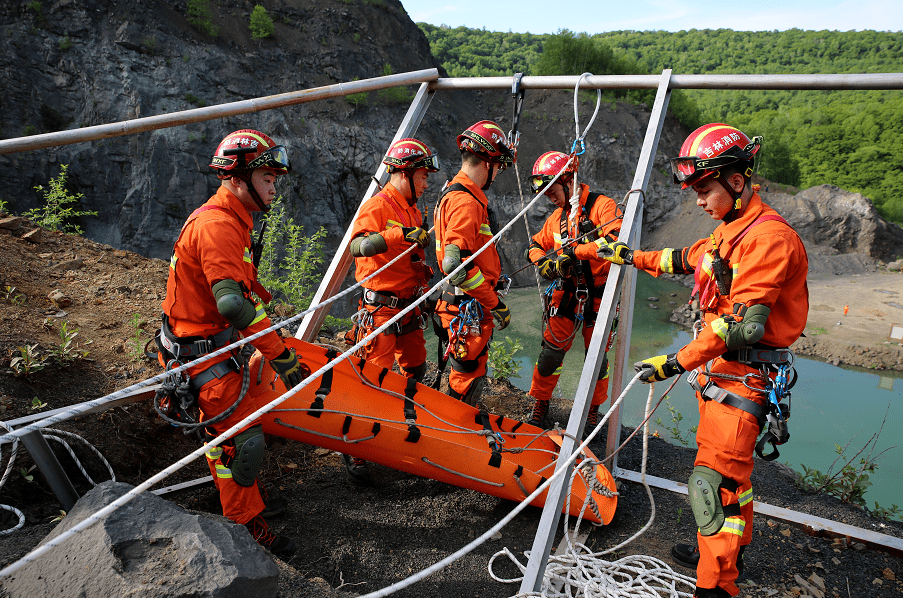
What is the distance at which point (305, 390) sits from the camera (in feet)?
10.8

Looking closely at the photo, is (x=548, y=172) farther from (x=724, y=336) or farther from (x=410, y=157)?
(x=724, y=336)

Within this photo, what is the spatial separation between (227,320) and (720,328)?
2.52 meters

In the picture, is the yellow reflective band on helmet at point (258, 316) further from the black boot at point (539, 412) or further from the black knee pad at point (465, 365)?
the black boot at point (539, 412)

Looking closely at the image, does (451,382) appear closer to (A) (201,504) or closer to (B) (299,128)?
(A) (201,504)

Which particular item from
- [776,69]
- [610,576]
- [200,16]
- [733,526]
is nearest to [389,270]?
[610,576]

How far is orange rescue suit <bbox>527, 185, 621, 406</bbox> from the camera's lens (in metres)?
4.67

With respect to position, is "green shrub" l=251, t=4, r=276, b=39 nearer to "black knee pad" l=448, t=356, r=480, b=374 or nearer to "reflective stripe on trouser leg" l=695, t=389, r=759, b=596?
"black knee pad" l=448, t=356, r=480, b=374

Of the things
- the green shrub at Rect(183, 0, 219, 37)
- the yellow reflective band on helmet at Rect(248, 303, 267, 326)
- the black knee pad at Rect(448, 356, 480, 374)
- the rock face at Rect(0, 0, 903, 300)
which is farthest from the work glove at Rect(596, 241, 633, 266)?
the green shrub at Rect(183, 0, 219, 37)

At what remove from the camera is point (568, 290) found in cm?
487

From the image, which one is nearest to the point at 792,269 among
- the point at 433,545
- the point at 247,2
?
the point at 433,545

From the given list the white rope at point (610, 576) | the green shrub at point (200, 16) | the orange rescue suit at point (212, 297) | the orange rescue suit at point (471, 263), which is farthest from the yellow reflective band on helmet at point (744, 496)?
the green shrub at point (200, 16)

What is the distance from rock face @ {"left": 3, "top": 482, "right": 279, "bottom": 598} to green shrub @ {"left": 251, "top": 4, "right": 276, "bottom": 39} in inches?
933

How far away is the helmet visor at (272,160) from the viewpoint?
2854 millimetres

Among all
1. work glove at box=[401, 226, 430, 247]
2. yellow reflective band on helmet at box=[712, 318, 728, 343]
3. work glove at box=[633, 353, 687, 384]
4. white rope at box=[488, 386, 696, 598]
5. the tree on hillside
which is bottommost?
white rope at box=[488, 386, 696, 598]
